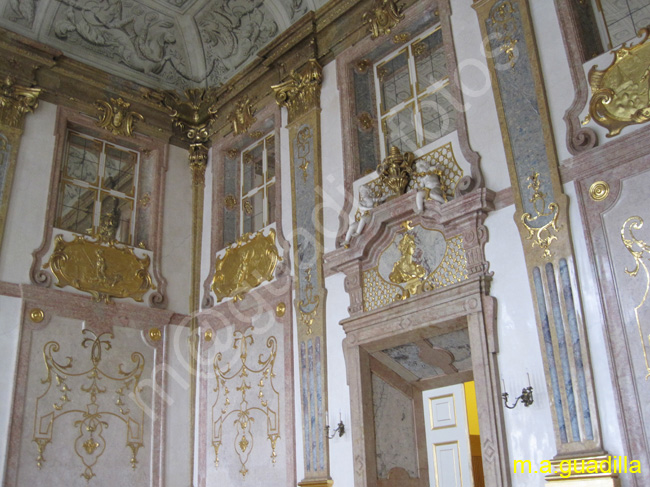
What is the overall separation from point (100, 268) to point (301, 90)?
3.17 metres

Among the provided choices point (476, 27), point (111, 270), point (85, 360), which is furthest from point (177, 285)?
point (476, 27)

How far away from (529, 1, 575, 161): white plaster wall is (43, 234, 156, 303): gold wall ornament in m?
5.27

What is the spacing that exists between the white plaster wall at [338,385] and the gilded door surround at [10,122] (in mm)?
3823

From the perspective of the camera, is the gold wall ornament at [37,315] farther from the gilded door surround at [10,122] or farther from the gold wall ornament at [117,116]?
the gold wall ornament at [117,116]

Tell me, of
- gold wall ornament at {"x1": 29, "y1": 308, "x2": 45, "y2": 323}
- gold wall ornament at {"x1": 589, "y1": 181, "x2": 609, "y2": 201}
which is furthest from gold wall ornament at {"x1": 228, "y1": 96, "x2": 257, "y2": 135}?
gold wall ornament at {"x1": 589, "y1": 181, "x2": 609, "y2": 201}

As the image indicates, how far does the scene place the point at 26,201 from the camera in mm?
7914

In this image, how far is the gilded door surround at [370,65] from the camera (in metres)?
6.17

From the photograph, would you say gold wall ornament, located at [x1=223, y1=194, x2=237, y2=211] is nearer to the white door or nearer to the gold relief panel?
the gold relief panel

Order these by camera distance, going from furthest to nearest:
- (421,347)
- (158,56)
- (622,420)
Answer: (158,56)
(421,347)
(622,420)

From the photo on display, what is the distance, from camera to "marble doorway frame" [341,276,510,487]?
5145mm

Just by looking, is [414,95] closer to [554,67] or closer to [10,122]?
[554,67]

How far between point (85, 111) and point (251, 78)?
213 cm

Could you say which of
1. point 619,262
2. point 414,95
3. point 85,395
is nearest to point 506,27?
point 414,95

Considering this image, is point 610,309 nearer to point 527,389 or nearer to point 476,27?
point 527,389
